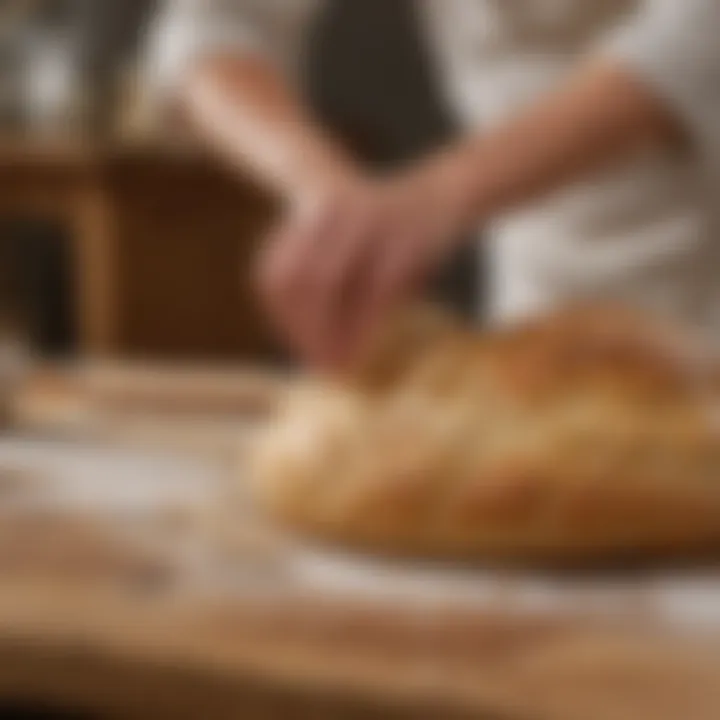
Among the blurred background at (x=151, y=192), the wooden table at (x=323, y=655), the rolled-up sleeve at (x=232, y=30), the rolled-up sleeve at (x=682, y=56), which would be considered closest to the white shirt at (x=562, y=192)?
the rolled-up sleeve at (x=232, y=30)

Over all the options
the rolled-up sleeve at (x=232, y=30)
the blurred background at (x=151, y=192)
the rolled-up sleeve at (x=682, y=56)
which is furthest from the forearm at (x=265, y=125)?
the blurred background at (x=151, y=192)

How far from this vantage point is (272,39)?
31.4 inches

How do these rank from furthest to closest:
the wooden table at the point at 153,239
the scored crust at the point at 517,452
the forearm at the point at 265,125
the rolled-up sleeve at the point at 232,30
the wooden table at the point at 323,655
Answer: the wooden table at the point at 153,239, the rolled-up sleeve at the point at 232,30, the forearm at the point at 265,125, the scored crust at the point at 517,452, the wooden table at the point at 323,655

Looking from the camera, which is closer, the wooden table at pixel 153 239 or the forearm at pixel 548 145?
the forearm at pixel 548 145

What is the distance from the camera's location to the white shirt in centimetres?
79

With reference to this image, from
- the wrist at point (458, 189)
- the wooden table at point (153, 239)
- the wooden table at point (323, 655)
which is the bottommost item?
the wooden table at point (323, 655)

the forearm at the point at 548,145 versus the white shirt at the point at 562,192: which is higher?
the white shirt at the point at 562,192

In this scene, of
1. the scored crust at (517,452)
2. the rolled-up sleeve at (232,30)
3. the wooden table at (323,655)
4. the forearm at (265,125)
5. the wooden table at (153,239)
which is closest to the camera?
the wooden table at (323,655)

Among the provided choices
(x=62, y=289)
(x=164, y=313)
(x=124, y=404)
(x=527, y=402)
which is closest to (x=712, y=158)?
(x=527, y=402)

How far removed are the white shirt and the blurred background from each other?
1.79ft

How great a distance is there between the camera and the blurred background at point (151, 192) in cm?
153

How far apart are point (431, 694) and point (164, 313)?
118 centimetres

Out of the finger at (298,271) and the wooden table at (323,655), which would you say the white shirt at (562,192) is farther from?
the wooden table at (323,655)

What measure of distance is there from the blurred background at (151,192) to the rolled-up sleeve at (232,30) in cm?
66
